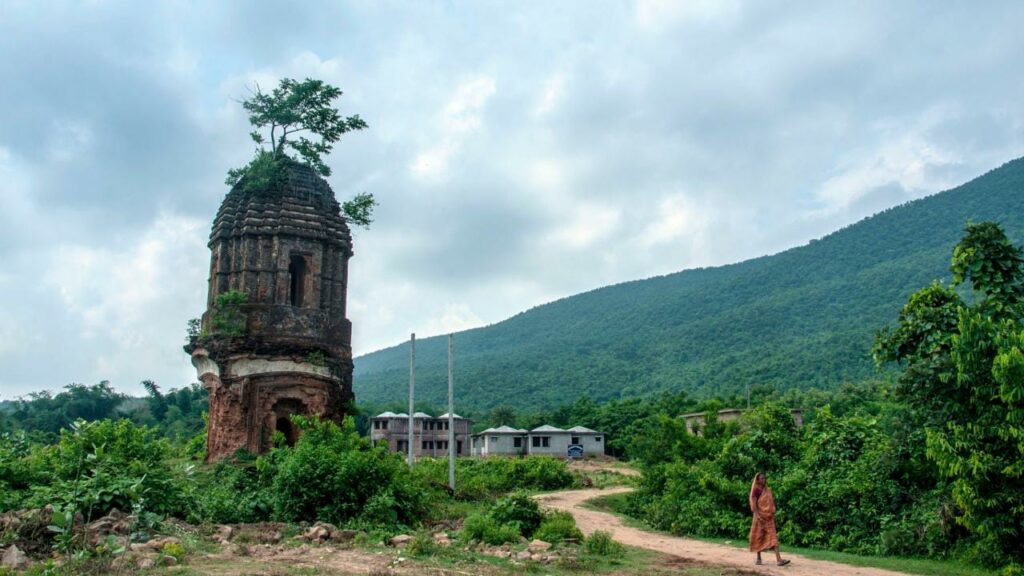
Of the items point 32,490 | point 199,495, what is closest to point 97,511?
point 32,490

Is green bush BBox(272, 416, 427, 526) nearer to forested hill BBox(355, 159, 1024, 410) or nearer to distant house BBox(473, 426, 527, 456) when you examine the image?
distant house BBox(473, 426, 527, 456)

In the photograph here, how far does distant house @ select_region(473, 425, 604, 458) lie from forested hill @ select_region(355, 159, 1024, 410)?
850 inches

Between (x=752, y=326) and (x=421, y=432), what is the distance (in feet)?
165

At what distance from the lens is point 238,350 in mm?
18250

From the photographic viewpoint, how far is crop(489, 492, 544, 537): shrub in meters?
14.0

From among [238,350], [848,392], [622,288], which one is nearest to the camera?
[238,350]

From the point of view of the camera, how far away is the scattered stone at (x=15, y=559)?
29.3ft

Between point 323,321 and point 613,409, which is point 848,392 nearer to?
point 613,409

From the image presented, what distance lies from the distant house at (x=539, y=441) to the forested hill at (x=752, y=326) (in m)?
21.6

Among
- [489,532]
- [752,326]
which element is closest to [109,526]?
[489,532]

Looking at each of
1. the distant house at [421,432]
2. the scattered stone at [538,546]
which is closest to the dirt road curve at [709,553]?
the scattered stone at [538,546]

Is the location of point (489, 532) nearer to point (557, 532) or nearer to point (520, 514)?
point (557, 532)

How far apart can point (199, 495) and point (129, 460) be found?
4.74 feet

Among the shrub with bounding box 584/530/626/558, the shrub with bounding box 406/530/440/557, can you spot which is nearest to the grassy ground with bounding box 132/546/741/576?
the shrub with bounding box 406/530/440/557
